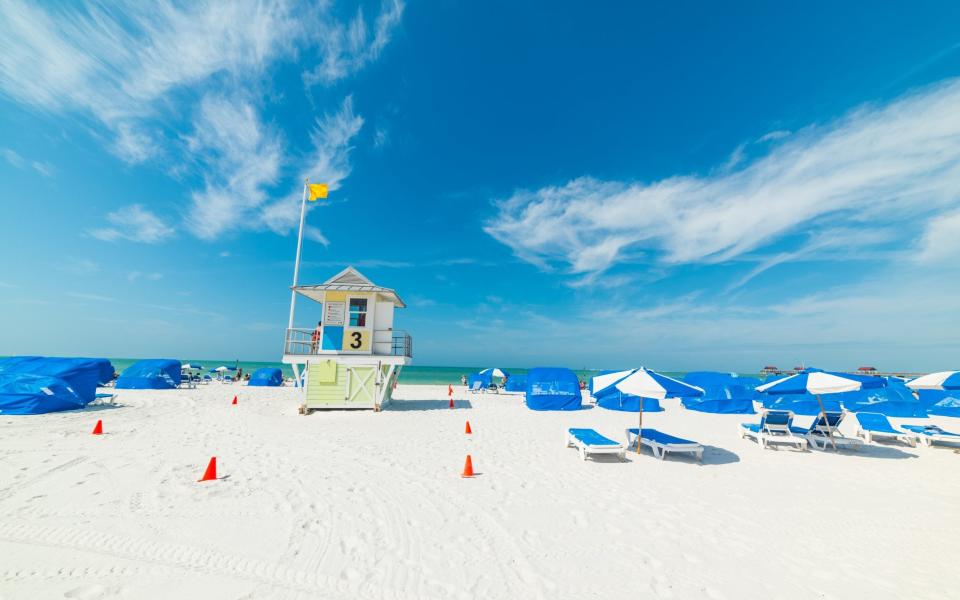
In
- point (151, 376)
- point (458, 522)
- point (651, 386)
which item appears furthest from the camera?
point (151, 376)

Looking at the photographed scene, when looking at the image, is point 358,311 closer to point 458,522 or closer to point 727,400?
point 458,522

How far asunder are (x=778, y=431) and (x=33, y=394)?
88.1ft

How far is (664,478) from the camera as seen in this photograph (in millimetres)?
7898

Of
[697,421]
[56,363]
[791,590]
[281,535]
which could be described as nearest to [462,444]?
[281,535]

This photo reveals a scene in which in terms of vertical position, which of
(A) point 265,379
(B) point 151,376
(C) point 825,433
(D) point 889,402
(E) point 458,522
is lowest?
(E) point 458,522

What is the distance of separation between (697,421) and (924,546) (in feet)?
42.3

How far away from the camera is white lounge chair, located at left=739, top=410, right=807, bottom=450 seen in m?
10.9

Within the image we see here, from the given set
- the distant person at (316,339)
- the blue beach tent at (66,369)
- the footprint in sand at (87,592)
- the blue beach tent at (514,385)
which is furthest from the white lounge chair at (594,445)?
the blue beach tent at (514,385)

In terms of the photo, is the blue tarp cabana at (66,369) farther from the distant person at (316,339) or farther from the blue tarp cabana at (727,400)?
the blue tarp cabana at (727,400)

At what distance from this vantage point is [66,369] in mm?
16312

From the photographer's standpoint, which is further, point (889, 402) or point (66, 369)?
point (889, 402)

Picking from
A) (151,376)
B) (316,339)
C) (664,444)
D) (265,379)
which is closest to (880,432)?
(664,444)

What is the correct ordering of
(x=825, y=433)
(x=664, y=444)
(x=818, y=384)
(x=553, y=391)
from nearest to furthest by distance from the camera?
1. (x=664, y=444)
2. (x=818, y=384)
3. (x=825, y=433)
4. (x=553, y=391)

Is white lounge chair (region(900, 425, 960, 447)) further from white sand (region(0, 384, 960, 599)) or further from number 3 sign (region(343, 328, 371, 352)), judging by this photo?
number 3 sign (region(343, 328, 371, 352))
